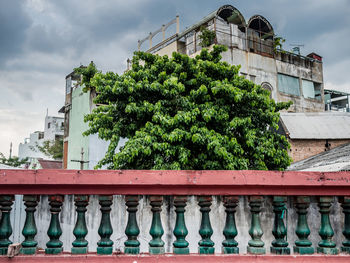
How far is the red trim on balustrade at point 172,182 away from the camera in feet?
7.00

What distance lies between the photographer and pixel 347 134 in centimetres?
1727

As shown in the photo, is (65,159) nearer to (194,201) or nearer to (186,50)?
(186,50)

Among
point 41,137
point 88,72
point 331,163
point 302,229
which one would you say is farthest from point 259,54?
point 41,137

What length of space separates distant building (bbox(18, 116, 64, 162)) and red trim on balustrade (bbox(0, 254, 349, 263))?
32721mm

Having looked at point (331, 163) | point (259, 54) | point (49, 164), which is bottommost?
point (331, 163)

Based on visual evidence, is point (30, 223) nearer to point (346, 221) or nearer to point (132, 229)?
point (132, 229)

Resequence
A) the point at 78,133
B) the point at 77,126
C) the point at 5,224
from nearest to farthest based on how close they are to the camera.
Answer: the point at 5,224, the point at 78,133, the point at 77,126

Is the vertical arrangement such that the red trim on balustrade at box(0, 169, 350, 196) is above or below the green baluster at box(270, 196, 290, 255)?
above

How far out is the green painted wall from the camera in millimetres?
19359

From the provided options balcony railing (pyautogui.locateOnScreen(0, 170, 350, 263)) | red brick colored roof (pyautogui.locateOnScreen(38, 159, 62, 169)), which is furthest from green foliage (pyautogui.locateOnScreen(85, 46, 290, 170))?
red brick colored roof (pyautogui.locateOnScreen(38, 159, 62, 169))

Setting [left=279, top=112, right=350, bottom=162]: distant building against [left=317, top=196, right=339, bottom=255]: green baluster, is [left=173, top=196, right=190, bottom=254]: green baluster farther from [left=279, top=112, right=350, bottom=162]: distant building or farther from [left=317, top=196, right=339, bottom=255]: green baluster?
[left=279, top=112, right=350, bottom=162]: distant building

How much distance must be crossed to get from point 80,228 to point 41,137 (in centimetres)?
3755

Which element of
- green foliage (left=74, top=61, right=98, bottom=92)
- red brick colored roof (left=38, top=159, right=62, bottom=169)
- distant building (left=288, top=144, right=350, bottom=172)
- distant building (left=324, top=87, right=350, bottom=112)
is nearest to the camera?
distant building (left=288, top=144, right=350, bottom=172)

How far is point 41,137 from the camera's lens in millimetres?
37156
